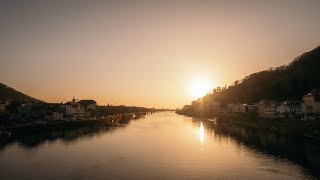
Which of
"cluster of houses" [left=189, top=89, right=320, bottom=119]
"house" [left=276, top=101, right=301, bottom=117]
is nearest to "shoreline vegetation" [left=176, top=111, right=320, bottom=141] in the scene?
"cluster of houses" [left=189, top=89, right=320, bottom=119]

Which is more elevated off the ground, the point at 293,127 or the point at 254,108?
the point at 254,108

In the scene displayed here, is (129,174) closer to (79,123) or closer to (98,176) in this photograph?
(98,176)

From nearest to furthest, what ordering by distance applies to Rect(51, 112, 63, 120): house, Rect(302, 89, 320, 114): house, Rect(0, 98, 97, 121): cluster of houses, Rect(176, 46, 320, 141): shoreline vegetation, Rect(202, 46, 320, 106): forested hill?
Rect(176, 46, 320, 141): shoreline vegetation
Rect(302, 89, 320, 114): house
Rect(0, 98, 97, 121): cluster of houses
Rect(51, 112, 63, 120): house
Rect(202, 46, 320, 106): forested hill

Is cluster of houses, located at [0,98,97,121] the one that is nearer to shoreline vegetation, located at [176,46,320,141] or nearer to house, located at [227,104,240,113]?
shoreline vegetation, located at [176,46,320,141]

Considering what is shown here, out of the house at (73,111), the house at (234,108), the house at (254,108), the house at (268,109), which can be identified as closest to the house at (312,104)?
the house at (268,109)

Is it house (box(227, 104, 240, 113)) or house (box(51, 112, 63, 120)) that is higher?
house (box(227, 104, 240, 113))

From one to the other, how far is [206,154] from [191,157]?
3.07 meters

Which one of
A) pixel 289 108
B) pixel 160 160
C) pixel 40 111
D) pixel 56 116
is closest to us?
pixel 160 160

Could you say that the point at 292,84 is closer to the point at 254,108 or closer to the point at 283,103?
the point at 254,108

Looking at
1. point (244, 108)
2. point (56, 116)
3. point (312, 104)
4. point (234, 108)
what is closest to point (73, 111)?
point (56, 116)

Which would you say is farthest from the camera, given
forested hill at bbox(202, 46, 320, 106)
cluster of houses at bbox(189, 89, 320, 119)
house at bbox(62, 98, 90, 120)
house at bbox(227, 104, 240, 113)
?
house at bbox(227, 104, 240, 113)

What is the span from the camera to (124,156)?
1688 inches

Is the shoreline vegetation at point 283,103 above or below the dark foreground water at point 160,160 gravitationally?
above

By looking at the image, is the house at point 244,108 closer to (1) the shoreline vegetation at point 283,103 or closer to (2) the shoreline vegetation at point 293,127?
(1) the shoreline vegetation at point 283,103
